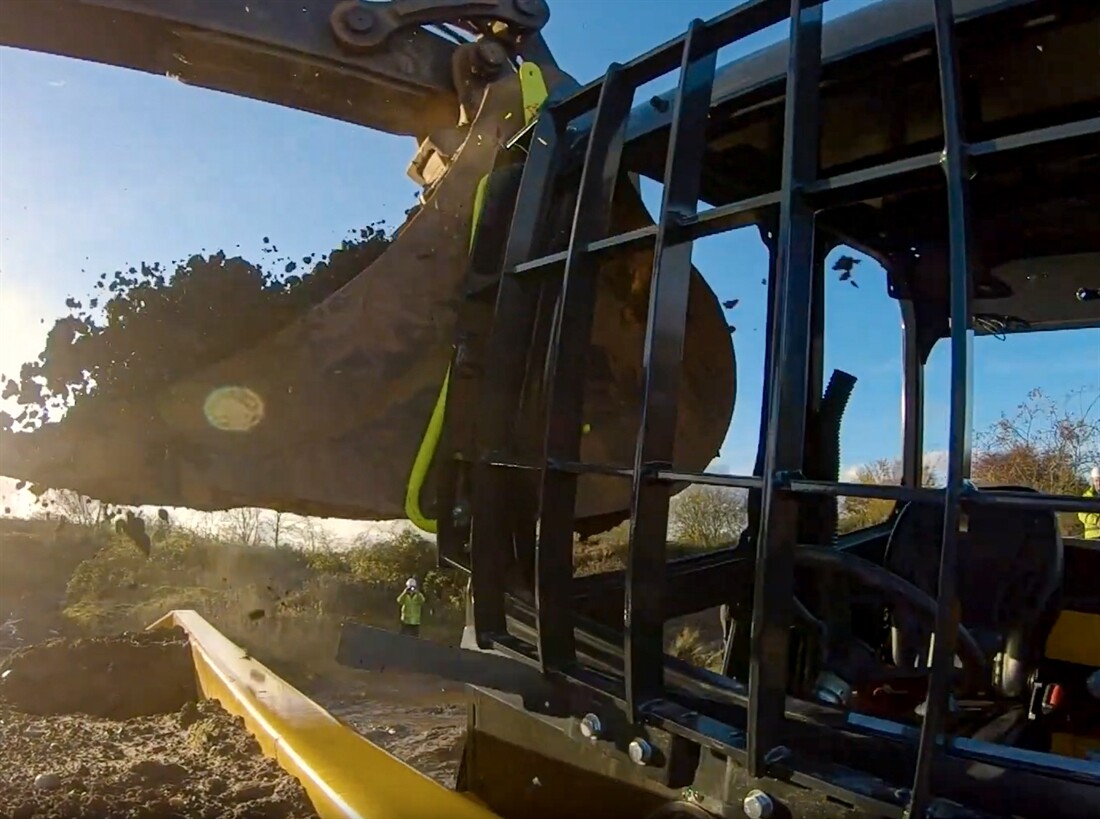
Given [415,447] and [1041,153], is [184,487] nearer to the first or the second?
[415,447]

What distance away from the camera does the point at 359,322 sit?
101 inches

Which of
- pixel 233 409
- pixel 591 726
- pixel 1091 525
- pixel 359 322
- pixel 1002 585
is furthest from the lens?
pixel 1091 525

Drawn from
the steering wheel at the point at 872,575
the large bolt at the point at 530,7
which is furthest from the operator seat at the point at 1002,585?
the large bolt at the point at 530,7

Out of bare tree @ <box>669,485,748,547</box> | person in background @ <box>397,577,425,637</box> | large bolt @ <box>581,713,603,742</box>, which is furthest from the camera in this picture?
person in background @ <box>397,577,425,637</box>

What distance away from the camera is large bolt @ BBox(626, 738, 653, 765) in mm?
1765

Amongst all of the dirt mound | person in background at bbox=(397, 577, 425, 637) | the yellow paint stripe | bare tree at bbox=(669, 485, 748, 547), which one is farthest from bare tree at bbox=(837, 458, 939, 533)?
person in background at bbox=(397, 577, 425, 637)

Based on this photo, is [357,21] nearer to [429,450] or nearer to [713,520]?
[429,450]

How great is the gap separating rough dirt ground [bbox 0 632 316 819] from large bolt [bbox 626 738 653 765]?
0.91 meters

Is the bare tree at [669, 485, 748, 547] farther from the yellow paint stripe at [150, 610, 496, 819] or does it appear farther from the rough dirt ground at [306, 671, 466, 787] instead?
the rough dirt ground at [306, 671, 466, 787]

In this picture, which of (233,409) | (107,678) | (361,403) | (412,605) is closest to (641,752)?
(361,403)

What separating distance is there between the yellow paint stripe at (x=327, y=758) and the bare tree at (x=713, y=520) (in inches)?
33.0

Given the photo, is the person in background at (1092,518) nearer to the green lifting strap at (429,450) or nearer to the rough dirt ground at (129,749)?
the green lifting strap at (429,450)

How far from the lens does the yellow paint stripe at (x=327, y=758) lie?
2018mm

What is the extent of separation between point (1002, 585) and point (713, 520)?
768mm
